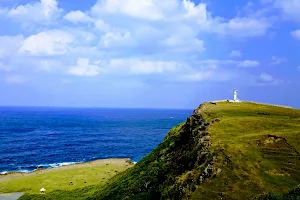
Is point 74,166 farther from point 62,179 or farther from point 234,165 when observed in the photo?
point 234,165

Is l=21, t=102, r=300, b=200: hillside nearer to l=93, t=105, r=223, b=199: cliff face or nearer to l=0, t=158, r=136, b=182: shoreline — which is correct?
l=93, t=105, r=223, b=199: cliff face

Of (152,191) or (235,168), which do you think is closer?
(235,168)

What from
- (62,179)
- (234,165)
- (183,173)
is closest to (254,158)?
(234,165)

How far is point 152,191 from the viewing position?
41625 millimetres

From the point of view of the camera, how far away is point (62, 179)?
9650cm


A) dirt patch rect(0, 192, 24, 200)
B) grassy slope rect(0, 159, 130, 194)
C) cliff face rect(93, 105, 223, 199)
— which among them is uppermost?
cliff face rect(93, 105, 223, 199)

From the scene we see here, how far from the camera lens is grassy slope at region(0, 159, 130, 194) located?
88.9m

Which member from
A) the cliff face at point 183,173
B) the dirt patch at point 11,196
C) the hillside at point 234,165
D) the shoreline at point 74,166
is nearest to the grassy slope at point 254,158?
the hillside at point 234,165

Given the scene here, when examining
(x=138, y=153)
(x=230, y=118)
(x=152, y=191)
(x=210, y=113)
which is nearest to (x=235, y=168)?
(x=152, y=191)

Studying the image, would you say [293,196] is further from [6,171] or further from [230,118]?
[6,171]

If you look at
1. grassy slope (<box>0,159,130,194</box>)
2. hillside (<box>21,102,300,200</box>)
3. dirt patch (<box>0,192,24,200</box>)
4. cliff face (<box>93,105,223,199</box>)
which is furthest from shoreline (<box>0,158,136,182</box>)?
hillside (<box>21,102,300,200</box>)

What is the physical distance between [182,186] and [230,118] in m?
20.2

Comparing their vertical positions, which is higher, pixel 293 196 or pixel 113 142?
pixel 293 196

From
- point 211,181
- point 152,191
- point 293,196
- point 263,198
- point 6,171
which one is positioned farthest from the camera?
point 6,171
